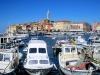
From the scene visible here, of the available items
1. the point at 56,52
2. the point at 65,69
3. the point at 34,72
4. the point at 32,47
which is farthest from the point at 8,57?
the point at 56,52

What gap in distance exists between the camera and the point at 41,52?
762 inches

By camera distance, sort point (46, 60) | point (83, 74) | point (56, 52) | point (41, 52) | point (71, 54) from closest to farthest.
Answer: point (83, 74) < point (46, 60) < point (41, 52) < point (71, 54) < point (56, 52)

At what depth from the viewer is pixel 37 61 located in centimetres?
1775

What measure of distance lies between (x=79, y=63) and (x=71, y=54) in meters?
3.23

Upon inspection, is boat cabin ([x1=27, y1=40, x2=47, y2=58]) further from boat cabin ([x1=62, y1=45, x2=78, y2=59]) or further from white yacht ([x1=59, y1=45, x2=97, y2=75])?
boat cabin ([x1=62, y1=45, x2=78, y2=59])

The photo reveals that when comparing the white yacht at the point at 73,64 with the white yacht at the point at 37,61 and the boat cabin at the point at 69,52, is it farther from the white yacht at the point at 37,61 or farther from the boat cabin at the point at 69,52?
the white yacht at the point at 37,61

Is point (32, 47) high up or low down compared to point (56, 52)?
up

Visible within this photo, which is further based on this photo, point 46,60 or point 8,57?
point 8,57

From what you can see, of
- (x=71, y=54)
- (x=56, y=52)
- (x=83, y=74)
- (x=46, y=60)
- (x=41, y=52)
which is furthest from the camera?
(x=56, y=52)

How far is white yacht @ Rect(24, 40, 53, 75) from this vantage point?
56.0ft

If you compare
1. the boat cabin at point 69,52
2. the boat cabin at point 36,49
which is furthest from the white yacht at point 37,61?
the boat cabin at point 69,52

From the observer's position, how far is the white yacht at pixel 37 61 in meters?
17.1

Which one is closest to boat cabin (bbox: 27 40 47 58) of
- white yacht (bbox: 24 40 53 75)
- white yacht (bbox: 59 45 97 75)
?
white yacht (bbox: 24 40 53 75)

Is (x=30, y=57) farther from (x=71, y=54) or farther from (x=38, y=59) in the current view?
(x=71, y=54)
